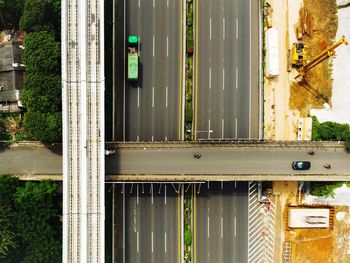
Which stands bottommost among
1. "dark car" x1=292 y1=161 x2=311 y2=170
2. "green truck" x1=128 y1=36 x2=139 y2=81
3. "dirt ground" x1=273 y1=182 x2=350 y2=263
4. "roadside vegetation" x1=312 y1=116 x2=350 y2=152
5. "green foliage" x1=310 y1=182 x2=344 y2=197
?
"dirt ground" x1=273 y1=182 x2=350 y2=263

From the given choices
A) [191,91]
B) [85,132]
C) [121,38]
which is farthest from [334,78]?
[85,132]

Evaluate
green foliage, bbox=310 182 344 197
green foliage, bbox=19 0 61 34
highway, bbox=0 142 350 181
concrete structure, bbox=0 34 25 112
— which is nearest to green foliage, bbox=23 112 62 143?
highway, bbox=0 142 350 181

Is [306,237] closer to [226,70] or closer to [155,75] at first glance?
[226,70]

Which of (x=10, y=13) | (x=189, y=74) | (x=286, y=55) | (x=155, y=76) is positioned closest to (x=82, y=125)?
(x=155, y=76)

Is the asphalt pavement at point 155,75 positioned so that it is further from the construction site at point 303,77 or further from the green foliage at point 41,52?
the construction site at point 303,77

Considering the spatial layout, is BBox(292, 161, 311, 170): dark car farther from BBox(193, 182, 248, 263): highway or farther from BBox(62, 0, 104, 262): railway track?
BBox(62, 0, 104, 262): railway track
